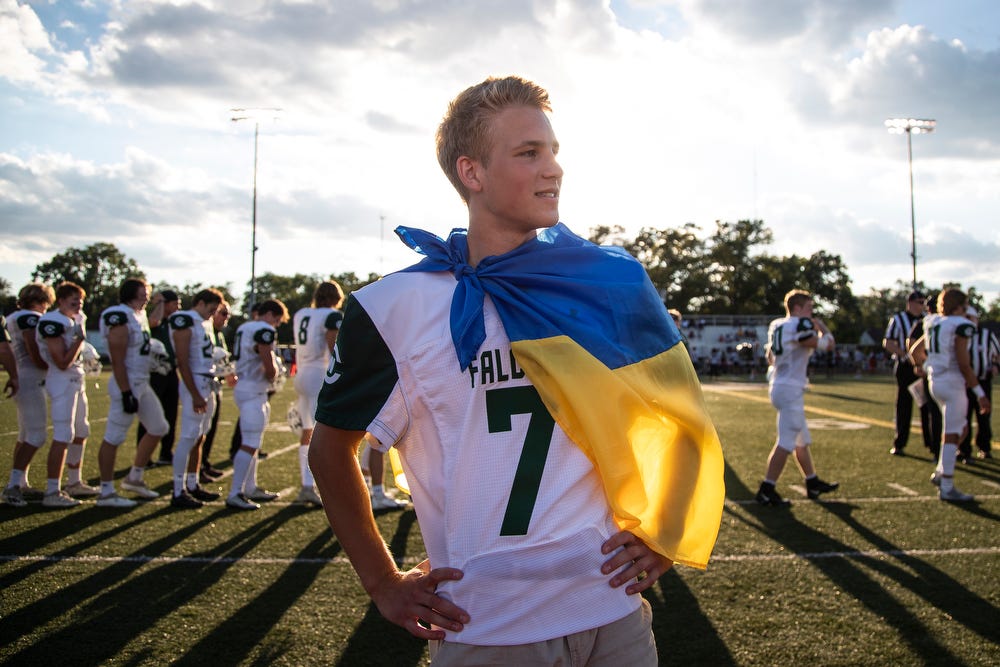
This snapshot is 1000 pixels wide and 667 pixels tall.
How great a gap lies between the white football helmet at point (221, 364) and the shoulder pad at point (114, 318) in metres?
1.02

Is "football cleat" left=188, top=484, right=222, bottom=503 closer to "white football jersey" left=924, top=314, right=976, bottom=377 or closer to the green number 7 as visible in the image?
the green number 7

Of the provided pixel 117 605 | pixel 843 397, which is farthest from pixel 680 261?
pixel 117 605

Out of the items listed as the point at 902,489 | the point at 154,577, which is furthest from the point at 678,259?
the point at 154,577

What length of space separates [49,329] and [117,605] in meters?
3.97

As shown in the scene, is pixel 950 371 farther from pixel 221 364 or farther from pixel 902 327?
pixel 221 364

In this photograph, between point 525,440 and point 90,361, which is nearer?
point 525,440

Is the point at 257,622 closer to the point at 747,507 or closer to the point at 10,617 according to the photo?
the point at 10,617

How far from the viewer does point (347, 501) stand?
1.84 m

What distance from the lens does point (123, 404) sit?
7590 mm

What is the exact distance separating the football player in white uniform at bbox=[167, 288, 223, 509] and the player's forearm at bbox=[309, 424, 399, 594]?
642cm

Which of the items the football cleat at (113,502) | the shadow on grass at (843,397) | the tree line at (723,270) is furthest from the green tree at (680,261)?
the football cleat at (113,502)

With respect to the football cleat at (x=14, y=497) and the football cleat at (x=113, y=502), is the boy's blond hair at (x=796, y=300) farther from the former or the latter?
the football cleat at (x=14, y=497)

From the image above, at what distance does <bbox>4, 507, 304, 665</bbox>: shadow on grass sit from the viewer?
163 inches

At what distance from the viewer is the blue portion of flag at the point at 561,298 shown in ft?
5.88
